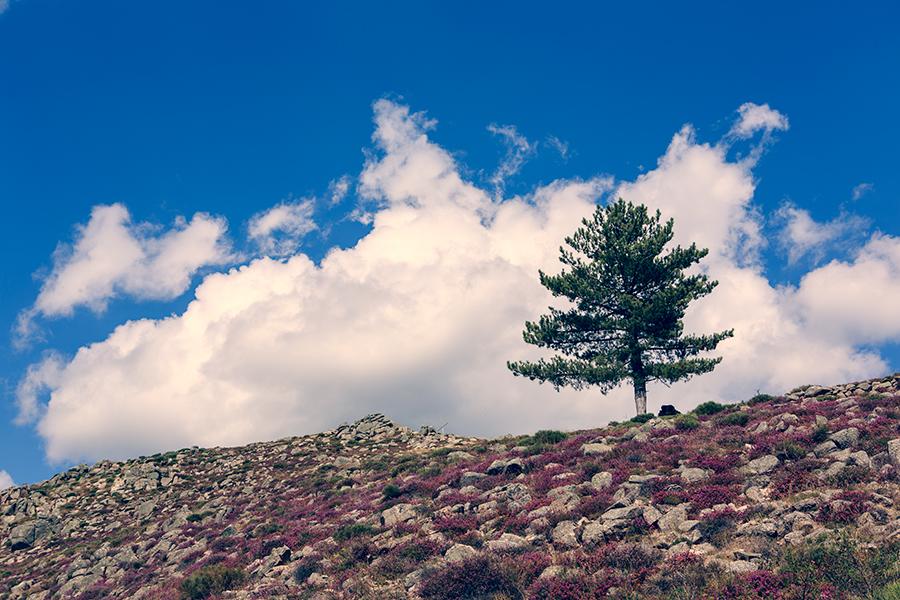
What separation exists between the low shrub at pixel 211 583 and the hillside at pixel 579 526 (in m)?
0.05

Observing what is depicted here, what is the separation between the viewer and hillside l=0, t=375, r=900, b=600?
930cm

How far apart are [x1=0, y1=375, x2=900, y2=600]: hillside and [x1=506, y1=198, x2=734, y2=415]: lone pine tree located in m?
6.85

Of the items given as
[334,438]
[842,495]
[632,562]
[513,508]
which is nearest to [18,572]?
[334,438]

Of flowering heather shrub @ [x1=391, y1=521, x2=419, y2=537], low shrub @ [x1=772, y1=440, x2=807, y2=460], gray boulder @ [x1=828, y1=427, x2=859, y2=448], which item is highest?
gray boulder @ [x1=828, y1=427, x2=859, y2=448]

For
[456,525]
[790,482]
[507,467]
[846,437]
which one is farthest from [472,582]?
[846,437]

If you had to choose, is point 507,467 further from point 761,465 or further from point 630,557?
point 630,557

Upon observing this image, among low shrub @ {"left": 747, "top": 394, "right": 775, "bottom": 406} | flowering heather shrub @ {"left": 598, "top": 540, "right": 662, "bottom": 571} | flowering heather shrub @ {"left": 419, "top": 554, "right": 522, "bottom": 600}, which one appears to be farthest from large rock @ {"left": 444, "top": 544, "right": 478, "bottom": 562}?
low shrub @ {"left": 747, "top": 394, "right": 775, "bottom": 406}

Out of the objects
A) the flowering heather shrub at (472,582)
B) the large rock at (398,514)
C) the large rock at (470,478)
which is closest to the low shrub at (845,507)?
the flowering heather shrub at (472,582)

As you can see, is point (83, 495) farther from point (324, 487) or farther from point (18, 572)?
point (324, 487)

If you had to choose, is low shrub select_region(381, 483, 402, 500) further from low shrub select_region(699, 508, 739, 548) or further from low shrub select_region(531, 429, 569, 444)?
low shrub select_region(699, 508, 739, 548)

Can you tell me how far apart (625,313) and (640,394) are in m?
5.73

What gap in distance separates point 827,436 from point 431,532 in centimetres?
1234

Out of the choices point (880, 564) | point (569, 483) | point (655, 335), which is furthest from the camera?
point (655, 335)

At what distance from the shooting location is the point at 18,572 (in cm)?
3069
